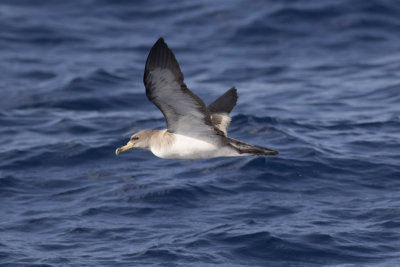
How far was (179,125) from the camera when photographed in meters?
9.80

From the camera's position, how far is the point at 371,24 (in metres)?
20.9

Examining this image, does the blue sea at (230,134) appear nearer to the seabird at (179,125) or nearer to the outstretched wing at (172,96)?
the seabird at (179,125)

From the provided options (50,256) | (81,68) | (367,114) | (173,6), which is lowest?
(50,256)

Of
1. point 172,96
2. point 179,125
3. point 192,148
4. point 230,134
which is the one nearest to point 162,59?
point 172,96

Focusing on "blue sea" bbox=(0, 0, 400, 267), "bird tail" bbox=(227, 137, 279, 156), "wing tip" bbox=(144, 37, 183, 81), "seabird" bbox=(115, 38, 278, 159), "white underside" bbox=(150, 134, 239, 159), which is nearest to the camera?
"wing tip" bbox=(144, 37, 183, 81)

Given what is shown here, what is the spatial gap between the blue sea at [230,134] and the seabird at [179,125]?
1.80m

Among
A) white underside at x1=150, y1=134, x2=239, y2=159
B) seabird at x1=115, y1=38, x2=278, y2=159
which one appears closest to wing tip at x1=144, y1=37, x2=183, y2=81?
seabird at x1=115, y1=38, x2=278, y2=159

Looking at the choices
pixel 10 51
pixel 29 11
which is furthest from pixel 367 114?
pixel 29 11

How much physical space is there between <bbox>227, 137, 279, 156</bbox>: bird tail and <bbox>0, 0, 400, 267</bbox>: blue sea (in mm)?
1950

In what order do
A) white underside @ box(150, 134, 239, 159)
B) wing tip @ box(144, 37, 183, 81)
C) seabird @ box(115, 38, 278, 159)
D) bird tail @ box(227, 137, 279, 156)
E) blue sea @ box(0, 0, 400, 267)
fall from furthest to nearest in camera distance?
blue sea @ box(0, 0, 400, 267) → white underside @ box(150, 134, 239, 159) → bird tail @ box(227, 137, 279, 156) → seabird @ box(115, 38, 278, 159) → wing tip @ box(144, 37, 183, 81)

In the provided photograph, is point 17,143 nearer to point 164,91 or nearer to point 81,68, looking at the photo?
point 81,68

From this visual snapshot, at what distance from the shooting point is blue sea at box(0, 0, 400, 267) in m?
11.3

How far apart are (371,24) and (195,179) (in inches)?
391

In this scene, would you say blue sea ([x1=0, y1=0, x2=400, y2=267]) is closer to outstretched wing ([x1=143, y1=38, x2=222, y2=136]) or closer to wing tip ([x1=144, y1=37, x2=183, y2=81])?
outstretched wing ([x1=143, y1=38, x2=222, y2=136])
